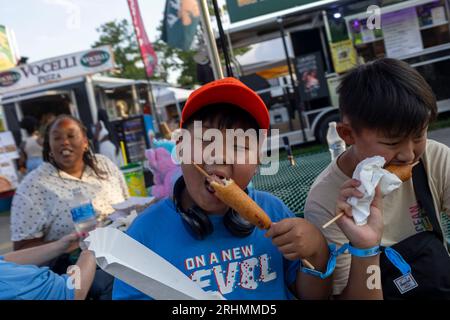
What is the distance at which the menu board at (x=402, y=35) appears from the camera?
771 centimetres

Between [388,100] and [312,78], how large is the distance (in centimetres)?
827

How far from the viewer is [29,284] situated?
156cm

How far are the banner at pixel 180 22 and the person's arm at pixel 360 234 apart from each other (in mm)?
2571

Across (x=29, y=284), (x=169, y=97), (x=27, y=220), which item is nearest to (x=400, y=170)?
(x=29, y=284)

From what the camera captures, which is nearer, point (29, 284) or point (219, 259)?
point (219, 259)

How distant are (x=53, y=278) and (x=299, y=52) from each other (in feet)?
29.2

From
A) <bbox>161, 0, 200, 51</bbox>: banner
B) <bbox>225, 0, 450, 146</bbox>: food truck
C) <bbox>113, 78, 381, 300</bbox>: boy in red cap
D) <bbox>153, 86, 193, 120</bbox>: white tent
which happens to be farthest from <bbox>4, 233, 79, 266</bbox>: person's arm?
<bbox>153, 86, 193, 120</bbox>: white tent

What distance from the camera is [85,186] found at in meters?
2.94

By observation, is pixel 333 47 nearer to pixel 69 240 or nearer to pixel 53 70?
pixel 69 240

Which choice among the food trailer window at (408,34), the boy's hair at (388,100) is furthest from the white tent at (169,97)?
the boy's hair at (388,100)

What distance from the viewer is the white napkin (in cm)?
98

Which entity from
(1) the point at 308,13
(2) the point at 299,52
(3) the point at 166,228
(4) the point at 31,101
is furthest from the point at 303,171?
(4) the point at 31,101

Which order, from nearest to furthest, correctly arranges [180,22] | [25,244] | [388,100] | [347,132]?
[388,100], [347,132], [25,244], [180,22]
